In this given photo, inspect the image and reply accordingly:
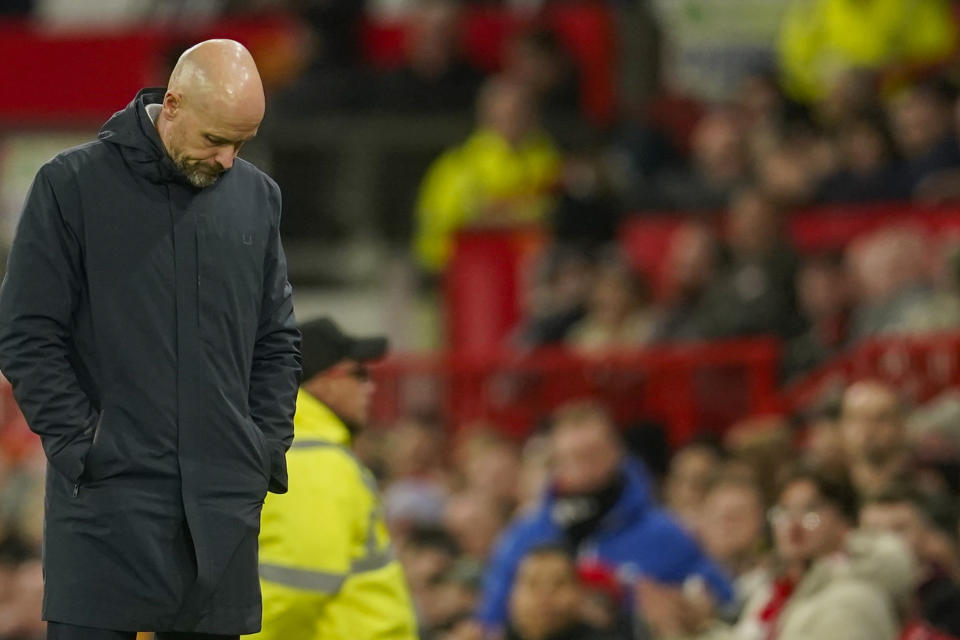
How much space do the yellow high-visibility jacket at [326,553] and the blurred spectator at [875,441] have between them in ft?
9.04

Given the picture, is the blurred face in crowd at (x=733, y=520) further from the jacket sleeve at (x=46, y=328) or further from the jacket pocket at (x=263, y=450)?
the jacket sleeve at (x=46, y=328)

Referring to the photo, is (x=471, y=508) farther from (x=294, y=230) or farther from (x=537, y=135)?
(x=294, y=230)

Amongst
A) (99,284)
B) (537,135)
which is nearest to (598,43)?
(537,135)

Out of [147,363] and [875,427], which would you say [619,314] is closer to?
[875,427]

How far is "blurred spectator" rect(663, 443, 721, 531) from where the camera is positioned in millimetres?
9352

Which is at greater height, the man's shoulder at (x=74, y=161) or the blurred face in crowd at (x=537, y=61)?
the man's shoulder at (x=74, y=161)

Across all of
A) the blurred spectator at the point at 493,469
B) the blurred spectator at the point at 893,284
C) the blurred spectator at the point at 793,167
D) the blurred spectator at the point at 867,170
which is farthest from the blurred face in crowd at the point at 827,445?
the blurred spectator at the point at 867,170

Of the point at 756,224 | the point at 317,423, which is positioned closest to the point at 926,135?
the point at 756,224

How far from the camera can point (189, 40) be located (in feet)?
52.7

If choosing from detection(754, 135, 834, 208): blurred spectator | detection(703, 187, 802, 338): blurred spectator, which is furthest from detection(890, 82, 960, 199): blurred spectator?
detection(703, 187, 802, 338): blurred spectator

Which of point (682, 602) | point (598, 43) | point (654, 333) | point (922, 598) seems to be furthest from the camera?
point (598, 43)

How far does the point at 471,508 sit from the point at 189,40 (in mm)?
6936

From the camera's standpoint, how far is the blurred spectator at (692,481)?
9.35 metres

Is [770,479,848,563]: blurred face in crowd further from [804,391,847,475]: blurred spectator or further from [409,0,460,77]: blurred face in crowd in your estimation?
[409,0,460,77]: blurred face in crowd
